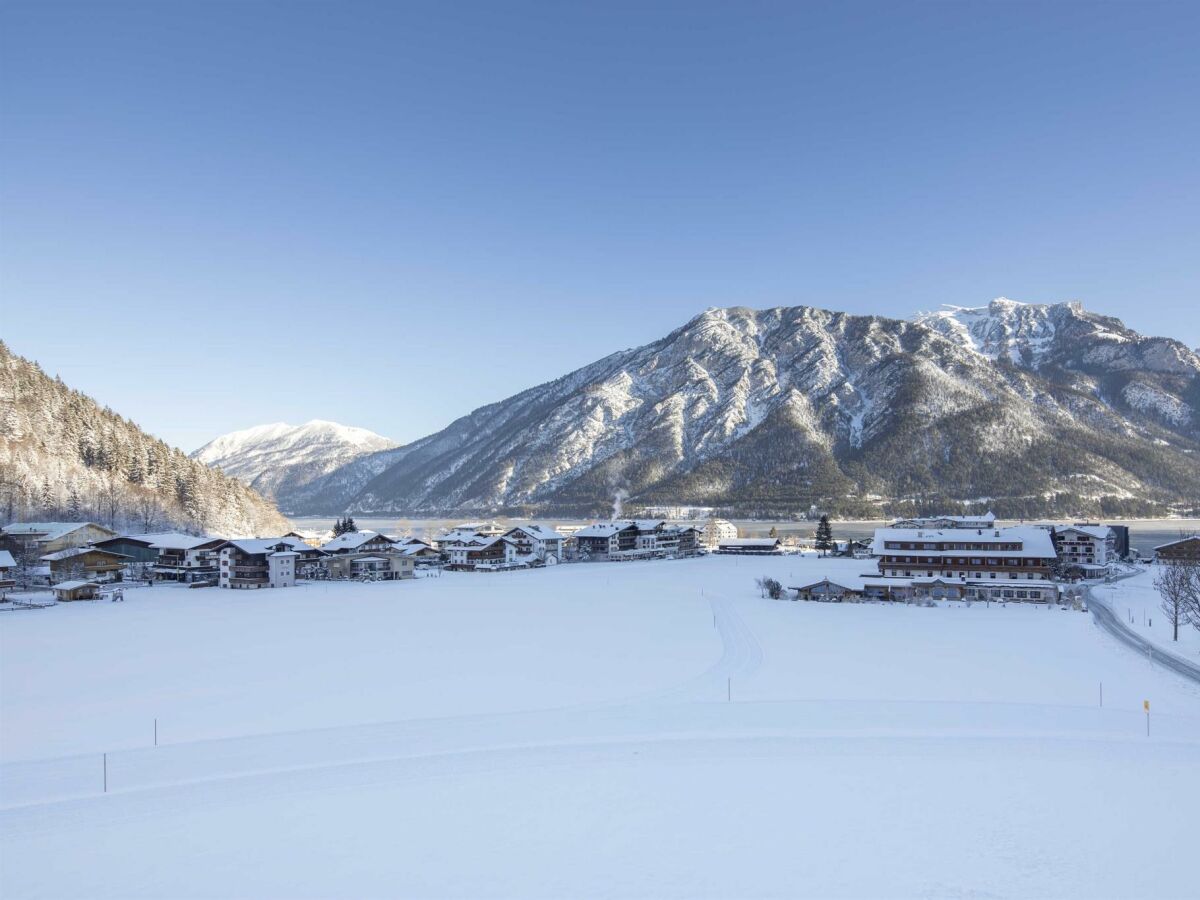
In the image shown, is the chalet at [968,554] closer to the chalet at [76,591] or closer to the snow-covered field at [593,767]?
the snow-covered field at [593,767]

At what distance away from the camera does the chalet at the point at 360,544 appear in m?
67.9

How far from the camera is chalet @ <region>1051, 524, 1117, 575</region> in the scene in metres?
67.8

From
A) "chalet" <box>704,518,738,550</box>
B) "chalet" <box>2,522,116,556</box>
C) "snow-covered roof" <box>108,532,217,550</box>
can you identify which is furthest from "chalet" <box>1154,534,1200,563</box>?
"chalet" <box>2,522,116,556</box>

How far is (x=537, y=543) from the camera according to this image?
84688mm

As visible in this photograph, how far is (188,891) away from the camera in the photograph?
11.0m

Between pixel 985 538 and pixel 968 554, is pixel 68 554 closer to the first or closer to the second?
pixel 968 554

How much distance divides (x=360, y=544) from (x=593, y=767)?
5763cm

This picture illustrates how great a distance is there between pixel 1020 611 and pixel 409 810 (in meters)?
43.7

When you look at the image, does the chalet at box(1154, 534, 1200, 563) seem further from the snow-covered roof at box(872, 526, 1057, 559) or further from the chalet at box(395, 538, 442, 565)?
the chalet at box(395, 538, 442, 565)

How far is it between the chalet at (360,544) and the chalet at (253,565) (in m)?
5.51

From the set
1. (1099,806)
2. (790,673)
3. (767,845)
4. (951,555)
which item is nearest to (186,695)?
(767,845)

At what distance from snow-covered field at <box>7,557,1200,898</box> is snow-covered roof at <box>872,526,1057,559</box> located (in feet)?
70.0

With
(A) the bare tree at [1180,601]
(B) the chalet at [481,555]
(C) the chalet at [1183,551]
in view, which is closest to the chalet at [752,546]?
(B) the chalet at [481,555]

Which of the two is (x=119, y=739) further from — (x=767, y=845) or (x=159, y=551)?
(x=159, y=551)
